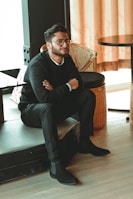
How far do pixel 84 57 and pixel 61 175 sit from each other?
1.44 meters

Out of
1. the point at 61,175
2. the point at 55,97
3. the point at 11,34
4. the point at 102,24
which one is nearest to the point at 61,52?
the point at 55,97

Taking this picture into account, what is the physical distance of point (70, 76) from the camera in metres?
3.21

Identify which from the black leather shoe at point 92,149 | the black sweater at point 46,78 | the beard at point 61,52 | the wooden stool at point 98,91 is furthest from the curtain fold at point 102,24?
the black leather shoe at point 92,149

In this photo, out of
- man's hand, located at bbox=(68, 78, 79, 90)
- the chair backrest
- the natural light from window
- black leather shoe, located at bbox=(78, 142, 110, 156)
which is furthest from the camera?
the natural light from window

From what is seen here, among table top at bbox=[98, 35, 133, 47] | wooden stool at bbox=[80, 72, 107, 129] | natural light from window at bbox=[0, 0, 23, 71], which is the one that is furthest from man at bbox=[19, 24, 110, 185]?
natural light from window at bbox=[0, 0, 23, 71]

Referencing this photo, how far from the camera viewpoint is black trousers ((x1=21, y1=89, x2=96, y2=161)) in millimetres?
2887

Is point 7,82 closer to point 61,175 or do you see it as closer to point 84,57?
point 61,175

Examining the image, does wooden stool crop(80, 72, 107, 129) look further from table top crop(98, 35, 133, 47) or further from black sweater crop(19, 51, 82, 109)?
black sweater crop(19, 51, 82, 109)

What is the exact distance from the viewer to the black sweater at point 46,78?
2973mm

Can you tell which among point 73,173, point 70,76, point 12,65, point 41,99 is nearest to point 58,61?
point 70,76

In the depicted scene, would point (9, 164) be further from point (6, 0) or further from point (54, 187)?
point (6, 0)

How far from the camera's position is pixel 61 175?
2.86 metres

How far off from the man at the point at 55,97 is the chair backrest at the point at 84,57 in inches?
28.3

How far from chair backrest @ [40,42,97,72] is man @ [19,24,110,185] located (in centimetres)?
72
